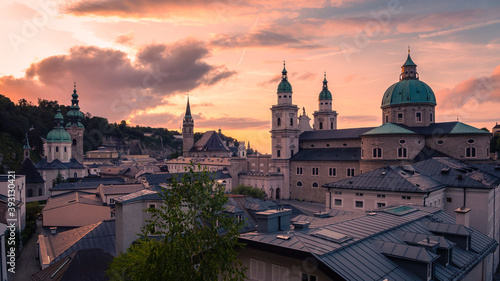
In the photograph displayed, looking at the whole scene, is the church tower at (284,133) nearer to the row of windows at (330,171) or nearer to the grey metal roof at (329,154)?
the grey metal roof at (329,154)

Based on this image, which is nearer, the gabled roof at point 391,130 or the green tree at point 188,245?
the green tree at point 188,245

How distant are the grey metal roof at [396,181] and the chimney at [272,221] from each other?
18.4 meters

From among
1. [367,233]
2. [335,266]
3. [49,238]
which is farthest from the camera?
[49,238]

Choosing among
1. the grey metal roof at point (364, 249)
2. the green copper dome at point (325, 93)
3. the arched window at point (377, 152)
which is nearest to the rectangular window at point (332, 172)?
the arched window at point (377, 152)

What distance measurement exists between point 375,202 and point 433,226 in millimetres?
14651

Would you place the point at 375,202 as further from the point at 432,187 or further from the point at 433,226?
the point at 433,226

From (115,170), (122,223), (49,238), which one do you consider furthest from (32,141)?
(122,223)

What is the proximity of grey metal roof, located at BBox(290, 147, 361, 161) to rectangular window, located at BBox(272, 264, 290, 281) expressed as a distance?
48517 millimetres

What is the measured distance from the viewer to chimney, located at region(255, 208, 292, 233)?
43.1 feet

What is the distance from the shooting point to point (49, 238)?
27250 mm

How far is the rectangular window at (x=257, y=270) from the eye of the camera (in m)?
11.8

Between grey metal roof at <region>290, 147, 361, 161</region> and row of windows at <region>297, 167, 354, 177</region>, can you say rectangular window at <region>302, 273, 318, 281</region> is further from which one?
row of windows at <region>297, 167, 354, 177</region>

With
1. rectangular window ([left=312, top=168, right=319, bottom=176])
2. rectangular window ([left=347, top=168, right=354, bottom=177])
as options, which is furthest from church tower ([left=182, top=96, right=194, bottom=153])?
rectangular window ([left=347, top=168, right=354, bottom=177])

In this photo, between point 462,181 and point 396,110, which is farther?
→ point 396,110
